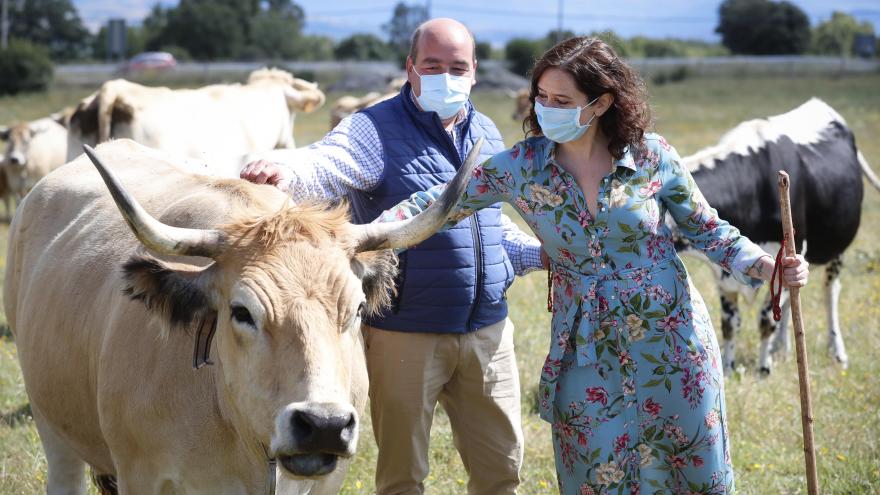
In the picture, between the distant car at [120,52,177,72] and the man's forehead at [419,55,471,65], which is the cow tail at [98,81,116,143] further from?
the distant car at [120,52,177,72]

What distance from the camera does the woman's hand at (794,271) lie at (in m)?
3.95

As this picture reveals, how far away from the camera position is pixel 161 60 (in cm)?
6744

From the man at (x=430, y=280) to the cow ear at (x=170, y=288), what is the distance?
0.81m

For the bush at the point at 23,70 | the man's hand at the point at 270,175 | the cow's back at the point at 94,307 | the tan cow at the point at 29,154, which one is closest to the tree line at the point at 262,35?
the bush at the point at 23,70

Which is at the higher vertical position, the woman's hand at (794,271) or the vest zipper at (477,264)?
the woman's hand at (794,271)

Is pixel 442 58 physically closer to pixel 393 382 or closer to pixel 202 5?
pixel 393 382

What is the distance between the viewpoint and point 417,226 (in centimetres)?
401

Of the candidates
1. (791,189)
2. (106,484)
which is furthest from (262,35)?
(106,484)

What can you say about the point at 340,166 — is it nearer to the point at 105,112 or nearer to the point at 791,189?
the point at 791,189

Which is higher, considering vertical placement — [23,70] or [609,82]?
[609,82]

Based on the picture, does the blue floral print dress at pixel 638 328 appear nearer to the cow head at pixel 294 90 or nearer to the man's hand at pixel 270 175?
the man's hand at pixel 270 175

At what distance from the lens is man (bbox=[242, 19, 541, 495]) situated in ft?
15.3

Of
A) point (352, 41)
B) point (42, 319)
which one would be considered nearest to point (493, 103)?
point (42, 319)

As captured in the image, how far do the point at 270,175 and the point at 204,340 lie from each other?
0.88 meters
